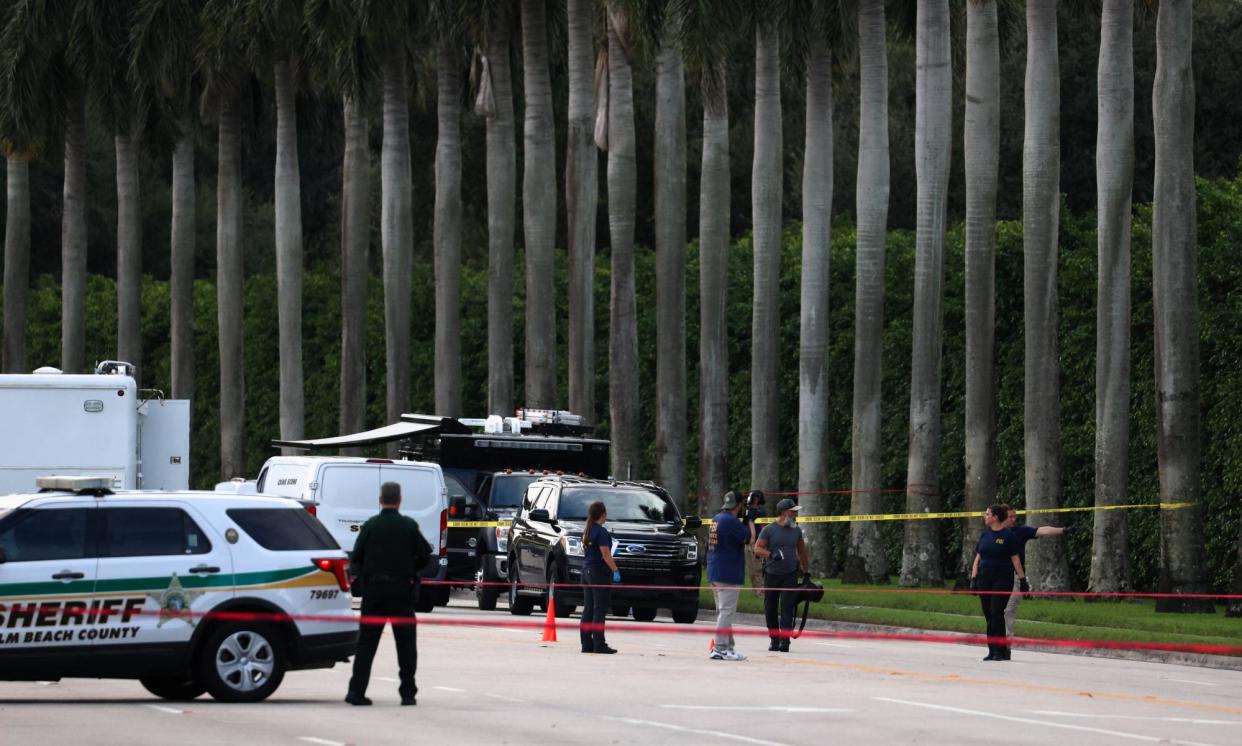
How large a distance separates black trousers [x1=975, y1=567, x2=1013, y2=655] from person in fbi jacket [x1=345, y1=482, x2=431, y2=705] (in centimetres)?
789

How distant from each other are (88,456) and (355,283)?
2108 cm

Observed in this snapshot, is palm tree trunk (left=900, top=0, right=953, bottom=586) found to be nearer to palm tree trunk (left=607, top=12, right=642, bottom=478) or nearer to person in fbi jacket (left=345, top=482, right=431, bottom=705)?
palm tree trunk (left=607, top=12, right=642, bottom=478)

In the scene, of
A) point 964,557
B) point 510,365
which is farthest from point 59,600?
point 510,365

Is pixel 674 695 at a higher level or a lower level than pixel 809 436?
lower

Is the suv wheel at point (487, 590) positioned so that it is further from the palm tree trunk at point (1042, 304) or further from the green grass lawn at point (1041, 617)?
the palm tree trunk at point (1042, 304)

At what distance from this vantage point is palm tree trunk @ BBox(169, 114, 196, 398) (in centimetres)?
5762

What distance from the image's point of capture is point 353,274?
2030 inches

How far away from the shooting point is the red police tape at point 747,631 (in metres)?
17.9

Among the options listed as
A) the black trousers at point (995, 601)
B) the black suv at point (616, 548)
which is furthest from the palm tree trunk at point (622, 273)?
the black trousers at point (995, 601)

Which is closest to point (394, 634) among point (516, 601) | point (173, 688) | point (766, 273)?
point (173, 688)

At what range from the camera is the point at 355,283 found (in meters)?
51.6

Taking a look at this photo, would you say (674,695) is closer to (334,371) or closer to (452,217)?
(452,217)

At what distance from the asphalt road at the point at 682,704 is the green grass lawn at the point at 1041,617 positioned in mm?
1554

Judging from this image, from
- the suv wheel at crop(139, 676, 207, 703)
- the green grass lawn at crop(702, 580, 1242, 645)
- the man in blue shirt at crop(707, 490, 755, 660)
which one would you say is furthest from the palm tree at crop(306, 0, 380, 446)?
the suv wheel at crop(139, 676, 207, 703)
